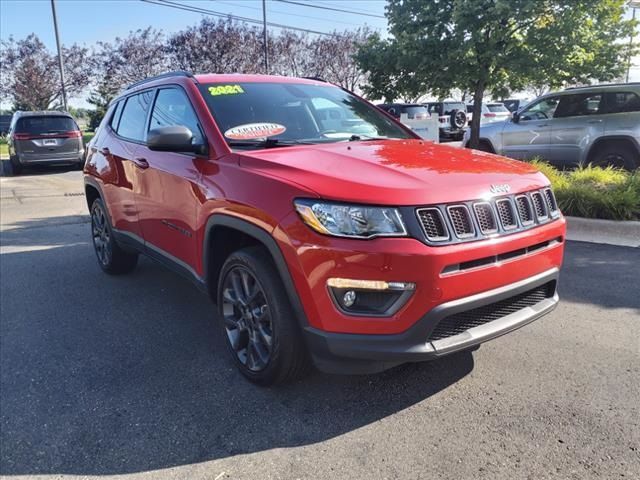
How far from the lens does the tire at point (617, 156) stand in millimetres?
8547

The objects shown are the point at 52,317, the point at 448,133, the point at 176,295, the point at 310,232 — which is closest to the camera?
the point at 310,232

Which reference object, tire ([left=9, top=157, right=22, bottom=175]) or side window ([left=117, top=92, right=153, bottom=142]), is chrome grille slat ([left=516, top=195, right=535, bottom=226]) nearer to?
side window ([left=117, top=92, right=153, bottom=142])

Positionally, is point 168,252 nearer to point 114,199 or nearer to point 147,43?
point 114,199

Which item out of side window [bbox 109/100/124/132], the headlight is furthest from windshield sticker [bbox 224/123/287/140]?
side window [bbox 109/100/124/132]

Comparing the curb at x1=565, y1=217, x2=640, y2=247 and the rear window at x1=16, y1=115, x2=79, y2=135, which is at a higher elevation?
the rear window at x1=16, y1=115, x2=79, y2=135

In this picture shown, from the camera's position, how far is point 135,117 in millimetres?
4672

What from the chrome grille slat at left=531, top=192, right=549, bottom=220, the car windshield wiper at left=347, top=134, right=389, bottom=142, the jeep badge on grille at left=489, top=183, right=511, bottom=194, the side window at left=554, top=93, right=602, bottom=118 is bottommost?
the chrome grille slat at left=531, top=192, right=549, bottom=220

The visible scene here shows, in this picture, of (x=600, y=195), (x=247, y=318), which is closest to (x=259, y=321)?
(x=247, y=318)

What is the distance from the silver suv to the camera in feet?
28.1

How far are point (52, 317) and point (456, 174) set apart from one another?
11.5 feet

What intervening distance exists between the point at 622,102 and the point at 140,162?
26.2ft

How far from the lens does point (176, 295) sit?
4.83m

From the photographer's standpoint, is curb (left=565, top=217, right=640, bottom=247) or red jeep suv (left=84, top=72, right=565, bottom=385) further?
curb (left=565, top=217, right=640, bottom=247)

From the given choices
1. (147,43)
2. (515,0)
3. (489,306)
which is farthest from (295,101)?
(147,43)
